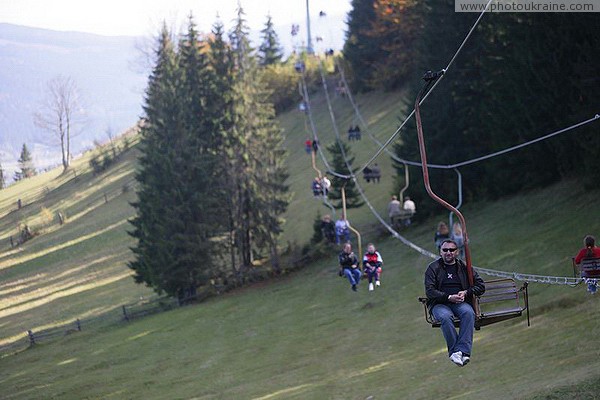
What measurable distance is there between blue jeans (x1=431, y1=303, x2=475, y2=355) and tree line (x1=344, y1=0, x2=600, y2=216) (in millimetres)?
27076

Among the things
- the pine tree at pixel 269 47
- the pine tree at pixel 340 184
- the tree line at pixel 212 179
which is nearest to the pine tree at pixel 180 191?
the tree line at pixel 212 179

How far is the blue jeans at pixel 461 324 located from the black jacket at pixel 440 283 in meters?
0.17

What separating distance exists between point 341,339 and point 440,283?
861 inches

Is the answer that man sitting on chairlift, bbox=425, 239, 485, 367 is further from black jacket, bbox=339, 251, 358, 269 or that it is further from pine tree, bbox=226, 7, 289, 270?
pine tree, bbox=226, 7, 289, 270

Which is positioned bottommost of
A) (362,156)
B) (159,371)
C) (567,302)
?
(159,371)

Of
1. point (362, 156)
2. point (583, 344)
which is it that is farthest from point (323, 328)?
point (362, 156)

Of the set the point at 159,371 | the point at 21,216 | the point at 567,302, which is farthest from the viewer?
the point at 21,216

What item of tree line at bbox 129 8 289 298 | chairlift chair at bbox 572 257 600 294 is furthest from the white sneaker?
tree line at bbox 129 8 289 298

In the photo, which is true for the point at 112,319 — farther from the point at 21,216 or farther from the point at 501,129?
the point at 21,216

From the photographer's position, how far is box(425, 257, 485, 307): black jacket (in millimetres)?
14625

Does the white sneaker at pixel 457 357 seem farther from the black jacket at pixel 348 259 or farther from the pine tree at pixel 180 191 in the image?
the pine tree at pixel 180 191

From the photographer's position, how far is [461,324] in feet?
47.8

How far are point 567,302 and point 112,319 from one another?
104ft

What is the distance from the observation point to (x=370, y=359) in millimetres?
32250
